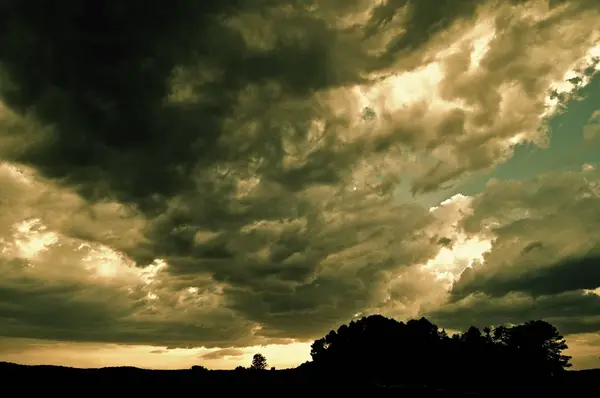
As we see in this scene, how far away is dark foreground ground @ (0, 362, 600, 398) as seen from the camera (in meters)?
10.9

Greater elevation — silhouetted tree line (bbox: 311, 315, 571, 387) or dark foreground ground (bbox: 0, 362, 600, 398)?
silhouetted tree line (bbox: 311, 315, 571, 387)

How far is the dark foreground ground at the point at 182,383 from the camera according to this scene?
10.9m

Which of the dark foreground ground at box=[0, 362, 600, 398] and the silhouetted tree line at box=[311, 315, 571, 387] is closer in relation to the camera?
the dark foreground ground at box=[0, 362, 600, 398]

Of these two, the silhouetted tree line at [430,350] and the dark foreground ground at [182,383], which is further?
the silhouetted tree line at [430,350]

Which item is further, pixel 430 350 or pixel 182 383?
pixel 430 350

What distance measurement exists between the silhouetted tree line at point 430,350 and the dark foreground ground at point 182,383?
64249 mm

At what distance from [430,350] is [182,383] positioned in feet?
275

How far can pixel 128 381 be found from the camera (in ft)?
39.4

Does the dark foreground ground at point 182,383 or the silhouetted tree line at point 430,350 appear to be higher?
the silhouetted tree line at point 430,350

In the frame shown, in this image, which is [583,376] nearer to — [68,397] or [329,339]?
[68,397]

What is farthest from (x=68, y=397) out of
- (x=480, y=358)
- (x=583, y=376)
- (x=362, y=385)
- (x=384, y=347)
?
(x=384, y=347)

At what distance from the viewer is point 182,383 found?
12.4m

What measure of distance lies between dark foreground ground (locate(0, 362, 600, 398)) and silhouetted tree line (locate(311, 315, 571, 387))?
6425 centimetres

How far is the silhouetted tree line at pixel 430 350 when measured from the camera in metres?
80.2
